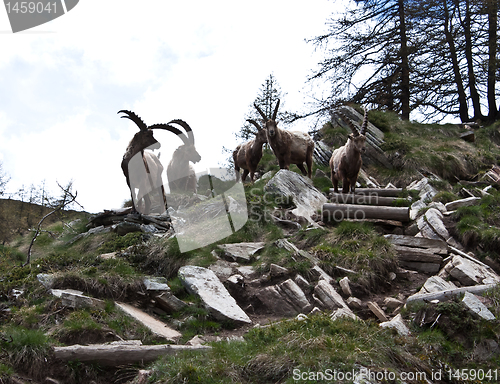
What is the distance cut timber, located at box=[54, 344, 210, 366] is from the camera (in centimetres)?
461

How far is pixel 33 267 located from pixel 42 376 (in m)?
3.31

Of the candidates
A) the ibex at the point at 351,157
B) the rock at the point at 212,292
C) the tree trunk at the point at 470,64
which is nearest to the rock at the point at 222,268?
the rock at the point at 212,292

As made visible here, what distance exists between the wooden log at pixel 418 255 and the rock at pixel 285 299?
2.72 m

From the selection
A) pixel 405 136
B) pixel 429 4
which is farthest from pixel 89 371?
pixel 429 4

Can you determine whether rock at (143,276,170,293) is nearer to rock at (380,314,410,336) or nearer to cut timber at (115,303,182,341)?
cut timber at (115,303,182,341)

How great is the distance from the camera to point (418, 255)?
7.98 m

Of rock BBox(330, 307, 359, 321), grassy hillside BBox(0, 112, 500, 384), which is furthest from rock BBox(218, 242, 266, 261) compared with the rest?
rock BBox(330, 307, 359, 321)

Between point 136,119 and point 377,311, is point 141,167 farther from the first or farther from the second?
point 377,311

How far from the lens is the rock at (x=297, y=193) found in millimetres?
10436

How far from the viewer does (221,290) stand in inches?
270

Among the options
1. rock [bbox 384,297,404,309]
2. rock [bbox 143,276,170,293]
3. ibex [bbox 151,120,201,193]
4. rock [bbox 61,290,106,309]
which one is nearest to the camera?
rock [bbox 61,290,106,309]


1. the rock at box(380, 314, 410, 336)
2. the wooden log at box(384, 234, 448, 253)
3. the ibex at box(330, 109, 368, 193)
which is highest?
the ibex at box(330, 109, 368, 193)

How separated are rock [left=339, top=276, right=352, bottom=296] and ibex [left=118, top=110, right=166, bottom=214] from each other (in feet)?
19.9

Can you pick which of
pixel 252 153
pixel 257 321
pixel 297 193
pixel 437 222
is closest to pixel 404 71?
pixel 252 153
